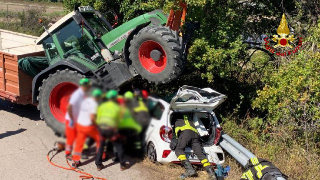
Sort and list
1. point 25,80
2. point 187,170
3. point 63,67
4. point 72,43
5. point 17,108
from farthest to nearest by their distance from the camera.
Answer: point 17,108, point 187,170, point 25,80, point 72,43, point 63,67

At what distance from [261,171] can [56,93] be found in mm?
6011

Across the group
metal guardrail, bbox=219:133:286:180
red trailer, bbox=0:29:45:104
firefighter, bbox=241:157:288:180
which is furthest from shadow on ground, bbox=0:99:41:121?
firefighter, bbox=241:157:288:180

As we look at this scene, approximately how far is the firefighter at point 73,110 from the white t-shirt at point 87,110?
3cm

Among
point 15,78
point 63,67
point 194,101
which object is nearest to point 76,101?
point 63,67

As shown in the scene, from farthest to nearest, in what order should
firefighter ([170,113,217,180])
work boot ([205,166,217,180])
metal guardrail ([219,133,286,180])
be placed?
1. metal guardrail ([219,133,286,180])
2. work boot ([205,166,217,180])
3. firefighter ([170,113,217,180])

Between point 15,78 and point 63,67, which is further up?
point 63,67

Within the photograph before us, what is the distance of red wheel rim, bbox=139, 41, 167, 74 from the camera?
3.08 meters

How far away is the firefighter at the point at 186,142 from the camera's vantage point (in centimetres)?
680

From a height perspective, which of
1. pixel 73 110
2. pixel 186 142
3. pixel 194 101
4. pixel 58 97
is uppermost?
pixel 73 110

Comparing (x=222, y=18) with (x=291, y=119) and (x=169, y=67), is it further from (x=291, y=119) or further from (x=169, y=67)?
(x=169, y=67)

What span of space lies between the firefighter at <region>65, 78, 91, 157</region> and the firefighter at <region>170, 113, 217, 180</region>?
438cm

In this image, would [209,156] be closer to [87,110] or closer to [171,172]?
[171,172]

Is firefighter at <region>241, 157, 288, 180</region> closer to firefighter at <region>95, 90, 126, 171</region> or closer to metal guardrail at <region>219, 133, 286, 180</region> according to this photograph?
metal guardrail at <region>219, 133, 286, 180</region>

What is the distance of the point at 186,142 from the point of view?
279 inches
